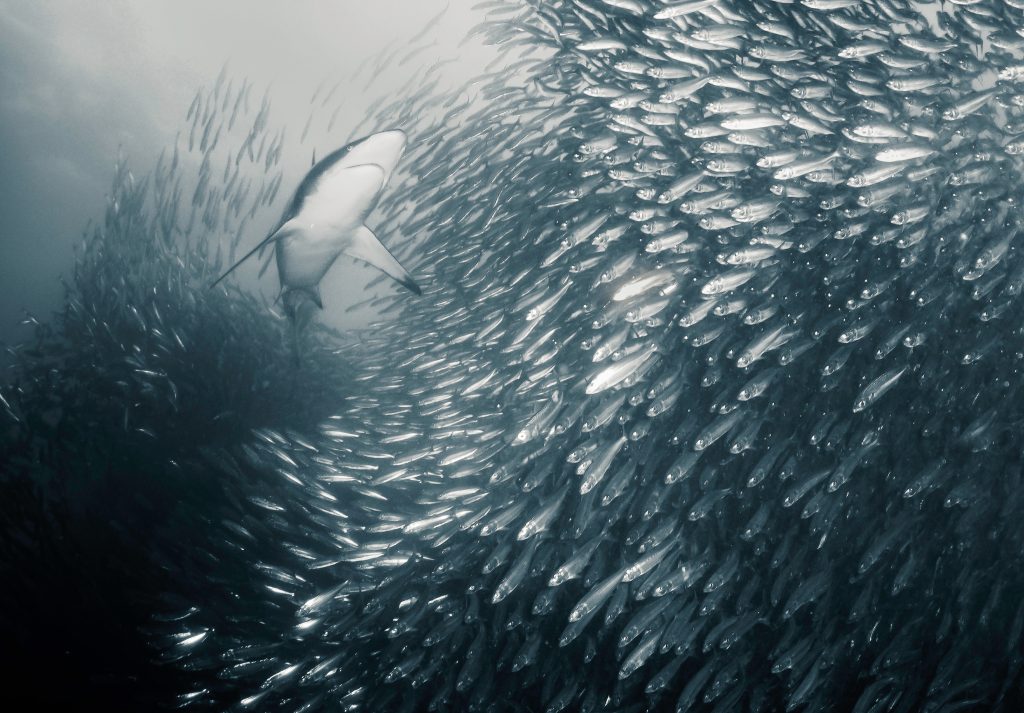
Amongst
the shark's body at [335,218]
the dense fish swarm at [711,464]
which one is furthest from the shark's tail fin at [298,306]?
the dense fish swarm at [711,464]

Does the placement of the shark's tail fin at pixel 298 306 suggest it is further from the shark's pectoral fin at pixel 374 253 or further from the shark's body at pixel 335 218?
the shark's pectoral fin at pixel 374 253

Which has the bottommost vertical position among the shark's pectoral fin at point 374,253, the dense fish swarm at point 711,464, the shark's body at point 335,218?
the dense fish swarm at point 711,464

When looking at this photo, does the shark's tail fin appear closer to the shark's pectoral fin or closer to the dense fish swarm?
the shark's pectoral fin

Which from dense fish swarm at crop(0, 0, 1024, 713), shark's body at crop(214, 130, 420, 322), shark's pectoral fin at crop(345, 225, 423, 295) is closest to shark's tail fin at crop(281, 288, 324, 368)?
shark's body at crop(214, 130, 420, 322)

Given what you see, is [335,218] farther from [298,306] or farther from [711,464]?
[711,464]

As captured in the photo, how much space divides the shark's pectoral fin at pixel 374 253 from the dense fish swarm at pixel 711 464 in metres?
1.86

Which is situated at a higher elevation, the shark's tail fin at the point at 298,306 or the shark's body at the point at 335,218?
the shark's body at the point at 335,218

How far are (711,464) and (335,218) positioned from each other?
198 inches

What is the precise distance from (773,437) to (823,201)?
6.32 feet

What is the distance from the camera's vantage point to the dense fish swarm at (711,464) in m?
3.96

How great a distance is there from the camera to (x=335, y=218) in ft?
→ 22.1

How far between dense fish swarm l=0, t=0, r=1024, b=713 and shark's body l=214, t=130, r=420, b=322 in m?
1.92

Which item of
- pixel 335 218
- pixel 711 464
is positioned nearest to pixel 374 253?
pixel 335 218

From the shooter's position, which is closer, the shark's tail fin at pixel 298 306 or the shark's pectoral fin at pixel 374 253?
the shark's pectoral fin at pixel 374 253
